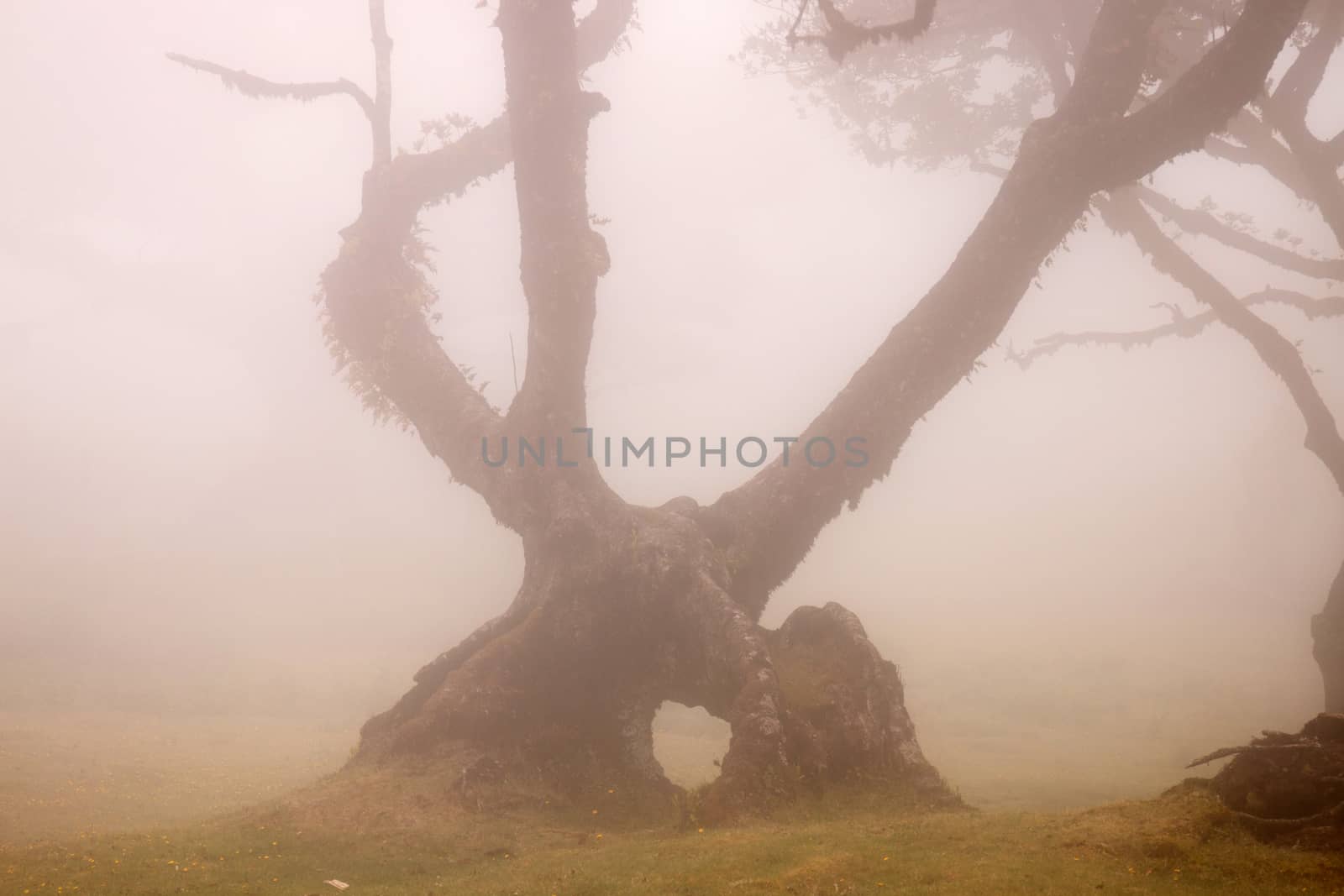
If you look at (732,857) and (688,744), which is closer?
(732,857)

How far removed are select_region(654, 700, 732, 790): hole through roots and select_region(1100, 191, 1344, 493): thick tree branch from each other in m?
14.7

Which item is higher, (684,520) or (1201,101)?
(1201,101)

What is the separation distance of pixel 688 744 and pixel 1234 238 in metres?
20.5

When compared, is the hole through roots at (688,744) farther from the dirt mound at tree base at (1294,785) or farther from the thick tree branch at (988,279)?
the dirt mound at tree base at (1294,785)

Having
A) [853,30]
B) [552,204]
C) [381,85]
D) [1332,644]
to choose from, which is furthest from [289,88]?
[1332,644]

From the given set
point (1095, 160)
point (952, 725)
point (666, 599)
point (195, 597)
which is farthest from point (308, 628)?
point (1095, 160)

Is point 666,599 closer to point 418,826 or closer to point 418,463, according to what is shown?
point 418,826

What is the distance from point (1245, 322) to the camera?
20.0 meters

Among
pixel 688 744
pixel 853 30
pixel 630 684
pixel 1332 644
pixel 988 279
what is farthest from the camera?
pixel 688 744

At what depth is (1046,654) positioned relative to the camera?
120ft

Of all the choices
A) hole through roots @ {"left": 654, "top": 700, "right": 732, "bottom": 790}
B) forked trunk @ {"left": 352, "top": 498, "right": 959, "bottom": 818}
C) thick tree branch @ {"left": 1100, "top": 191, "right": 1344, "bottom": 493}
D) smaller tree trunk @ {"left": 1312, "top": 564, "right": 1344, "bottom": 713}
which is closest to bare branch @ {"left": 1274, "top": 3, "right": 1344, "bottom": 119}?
thick tree branch @ {"left": 1100, "top": 191, "right": 1344, "bottom": 493}

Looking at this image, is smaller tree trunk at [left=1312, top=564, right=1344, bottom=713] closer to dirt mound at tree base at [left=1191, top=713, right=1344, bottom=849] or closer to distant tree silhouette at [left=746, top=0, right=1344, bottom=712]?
distant tree silhouette at [left=746, top=0, right=1344, bottom=712]

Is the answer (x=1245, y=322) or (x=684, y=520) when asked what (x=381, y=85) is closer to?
(x=684, y=520)

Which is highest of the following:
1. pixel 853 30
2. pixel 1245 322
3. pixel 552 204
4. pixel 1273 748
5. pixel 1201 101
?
pixel 1201 101
